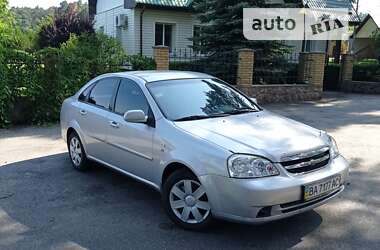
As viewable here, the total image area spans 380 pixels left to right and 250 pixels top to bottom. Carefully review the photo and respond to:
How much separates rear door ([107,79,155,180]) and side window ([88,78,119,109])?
0.65ft

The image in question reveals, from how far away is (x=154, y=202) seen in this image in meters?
4.93

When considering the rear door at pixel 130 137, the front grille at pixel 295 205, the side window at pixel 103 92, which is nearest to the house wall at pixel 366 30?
the side window at pixel 103 92

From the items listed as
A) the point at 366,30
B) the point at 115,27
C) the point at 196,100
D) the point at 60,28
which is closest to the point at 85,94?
the point at 196,100

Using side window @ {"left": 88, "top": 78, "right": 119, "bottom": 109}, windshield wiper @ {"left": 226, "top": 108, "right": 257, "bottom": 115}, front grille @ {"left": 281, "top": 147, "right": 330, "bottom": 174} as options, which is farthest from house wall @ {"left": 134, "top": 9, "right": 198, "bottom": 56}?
front grille @ {"left": 281, "top": 147, "right": 330, "bottom": 174}

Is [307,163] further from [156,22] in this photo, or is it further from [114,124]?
[156,22]

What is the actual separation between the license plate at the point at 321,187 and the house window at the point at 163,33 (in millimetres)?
17368

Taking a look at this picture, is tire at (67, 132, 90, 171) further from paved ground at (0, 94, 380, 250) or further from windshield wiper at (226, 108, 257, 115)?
windshield wiper at (226, 108, 257, 115)

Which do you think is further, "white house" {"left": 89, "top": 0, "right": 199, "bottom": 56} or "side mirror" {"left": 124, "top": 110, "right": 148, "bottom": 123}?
"white house" {"left": 89, "top": 0, "right": 199, "bottom": 56}

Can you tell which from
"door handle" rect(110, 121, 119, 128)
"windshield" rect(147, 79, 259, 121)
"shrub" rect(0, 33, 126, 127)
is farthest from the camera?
"shrub" rect(0, 33, 126, 127)

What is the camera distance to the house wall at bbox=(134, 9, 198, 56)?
19953mm

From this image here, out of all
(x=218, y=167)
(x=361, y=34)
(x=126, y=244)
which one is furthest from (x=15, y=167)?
(x=361, y=34)

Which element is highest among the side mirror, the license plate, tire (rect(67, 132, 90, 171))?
the side mirror

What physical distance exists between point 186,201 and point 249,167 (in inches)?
32.3

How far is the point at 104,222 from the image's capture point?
4.36 metres
